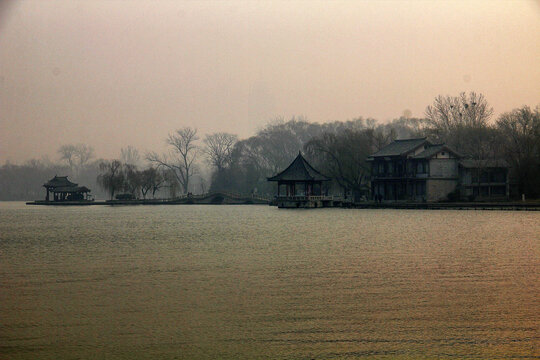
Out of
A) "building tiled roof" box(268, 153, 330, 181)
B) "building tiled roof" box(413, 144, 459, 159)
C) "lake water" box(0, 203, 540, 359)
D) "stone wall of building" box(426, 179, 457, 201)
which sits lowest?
"lake water" box(0, 203, 540, 359)

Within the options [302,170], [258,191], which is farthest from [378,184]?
[258,191]

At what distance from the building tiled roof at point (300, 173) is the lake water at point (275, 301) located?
47.2 metres

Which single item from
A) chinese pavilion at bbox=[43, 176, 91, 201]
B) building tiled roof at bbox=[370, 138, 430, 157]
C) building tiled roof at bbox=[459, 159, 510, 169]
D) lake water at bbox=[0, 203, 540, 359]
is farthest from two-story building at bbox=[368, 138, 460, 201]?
chinese pavilion at bbox=[43, 176, 91, 201]

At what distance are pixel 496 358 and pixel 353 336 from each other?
9.14ft

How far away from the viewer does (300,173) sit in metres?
79.8

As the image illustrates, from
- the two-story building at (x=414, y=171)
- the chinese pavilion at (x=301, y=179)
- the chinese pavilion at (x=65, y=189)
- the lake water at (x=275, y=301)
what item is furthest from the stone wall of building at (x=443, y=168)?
the chinese pavilion at (x=65, y=189)

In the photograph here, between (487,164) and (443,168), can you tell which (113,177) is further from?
(487,164)

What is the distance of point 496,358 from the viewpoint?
1161cm

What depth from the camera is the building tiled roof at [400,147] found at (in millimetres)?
78694

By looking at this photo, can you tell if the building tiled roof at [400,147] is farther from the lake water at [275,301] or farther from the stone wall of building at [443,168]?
the lake water at [275,301]

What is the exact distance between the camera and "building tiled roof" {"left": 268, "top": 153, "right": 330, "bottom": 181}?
7938 cm

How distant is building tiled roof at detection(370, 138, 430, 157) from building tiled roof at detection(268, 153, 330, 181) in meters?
7.54

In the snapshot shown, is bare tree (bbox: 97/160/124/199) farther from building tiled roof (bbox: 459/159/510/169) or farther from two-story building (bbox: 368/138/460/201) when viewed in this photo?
building tiled roof (bbox: 459/159/510/169)

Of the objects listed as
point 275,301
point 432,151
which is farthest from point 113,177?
point 275,301
